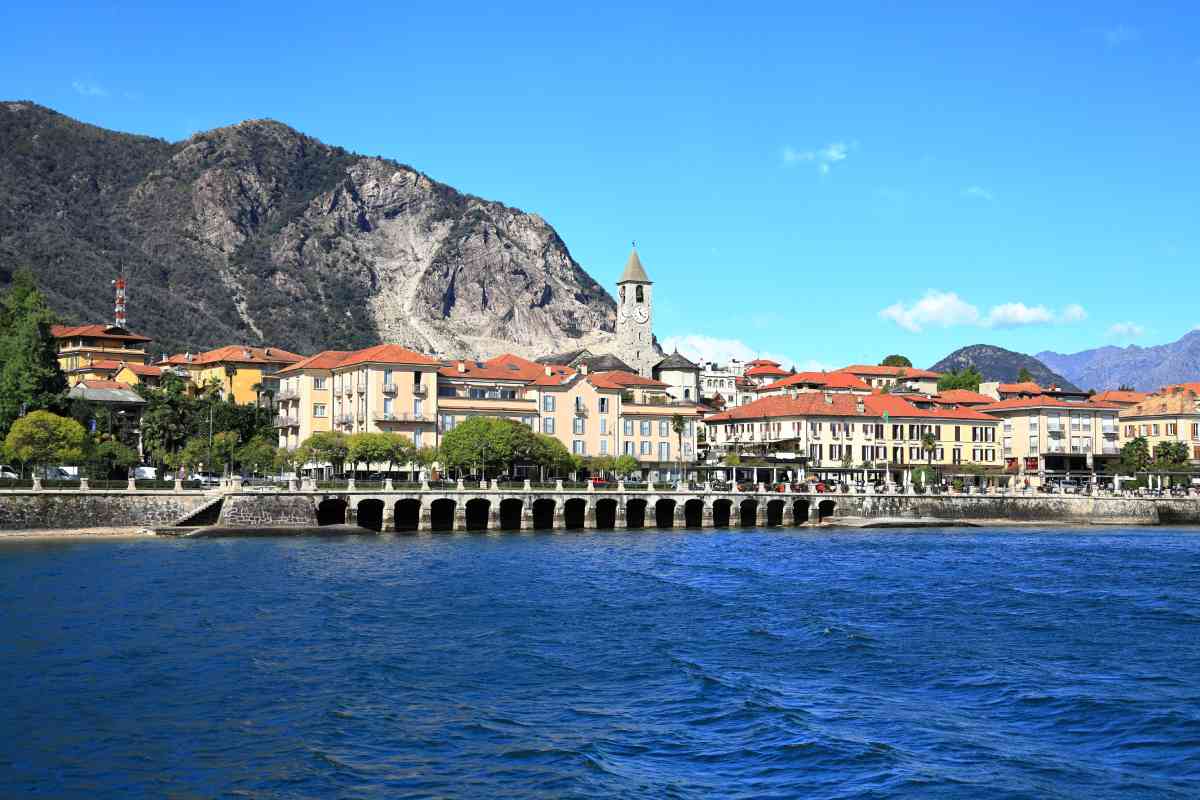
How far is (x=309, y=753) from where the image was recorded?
1121 inches

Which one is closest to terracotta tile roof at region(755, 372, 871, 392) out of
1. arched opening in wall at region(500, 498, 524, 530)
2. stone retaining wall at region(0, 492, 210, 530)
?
arched opening in wall at region(500, 498, 524, 530)

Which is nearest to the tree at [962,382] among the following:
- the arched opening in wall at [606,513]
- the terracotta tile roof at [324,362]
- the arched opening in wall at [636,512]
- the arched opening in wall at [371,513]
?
the arched opening in wall at [636,512]

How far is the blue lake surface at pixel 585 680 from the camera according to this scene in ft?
89.2

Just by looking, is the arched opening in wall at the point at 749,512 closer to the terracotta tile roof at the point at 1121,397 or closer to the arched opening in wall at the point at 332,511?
the arched opening in wall at the point at 332,511

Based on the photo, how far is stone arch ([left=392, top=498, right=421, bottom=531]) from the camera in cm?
8581

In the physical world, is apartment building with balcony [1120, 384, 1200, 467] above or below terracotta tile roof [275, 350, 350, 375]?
below

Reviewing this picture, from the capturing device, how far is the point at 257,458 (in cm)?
10081

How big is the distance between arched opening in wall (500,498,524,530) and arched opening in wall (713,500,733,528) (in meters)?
15.5

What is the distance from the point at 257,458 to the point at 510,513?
24.4 metres

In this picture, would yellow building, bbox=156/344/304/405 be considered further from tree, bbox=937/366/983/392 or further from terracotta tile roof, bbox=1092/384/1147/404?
terracotta tile roof, bbox=1092/384/1147/404

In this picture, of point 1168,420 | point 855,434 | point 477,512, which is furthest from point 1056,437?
point 477,512

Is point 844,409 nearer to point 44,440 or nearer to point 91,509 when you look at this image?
point 44,440

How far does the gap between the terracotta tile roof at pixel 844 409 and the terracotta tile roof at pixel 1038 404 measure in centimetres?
663

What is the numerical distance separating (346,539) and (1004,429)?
8432cm
